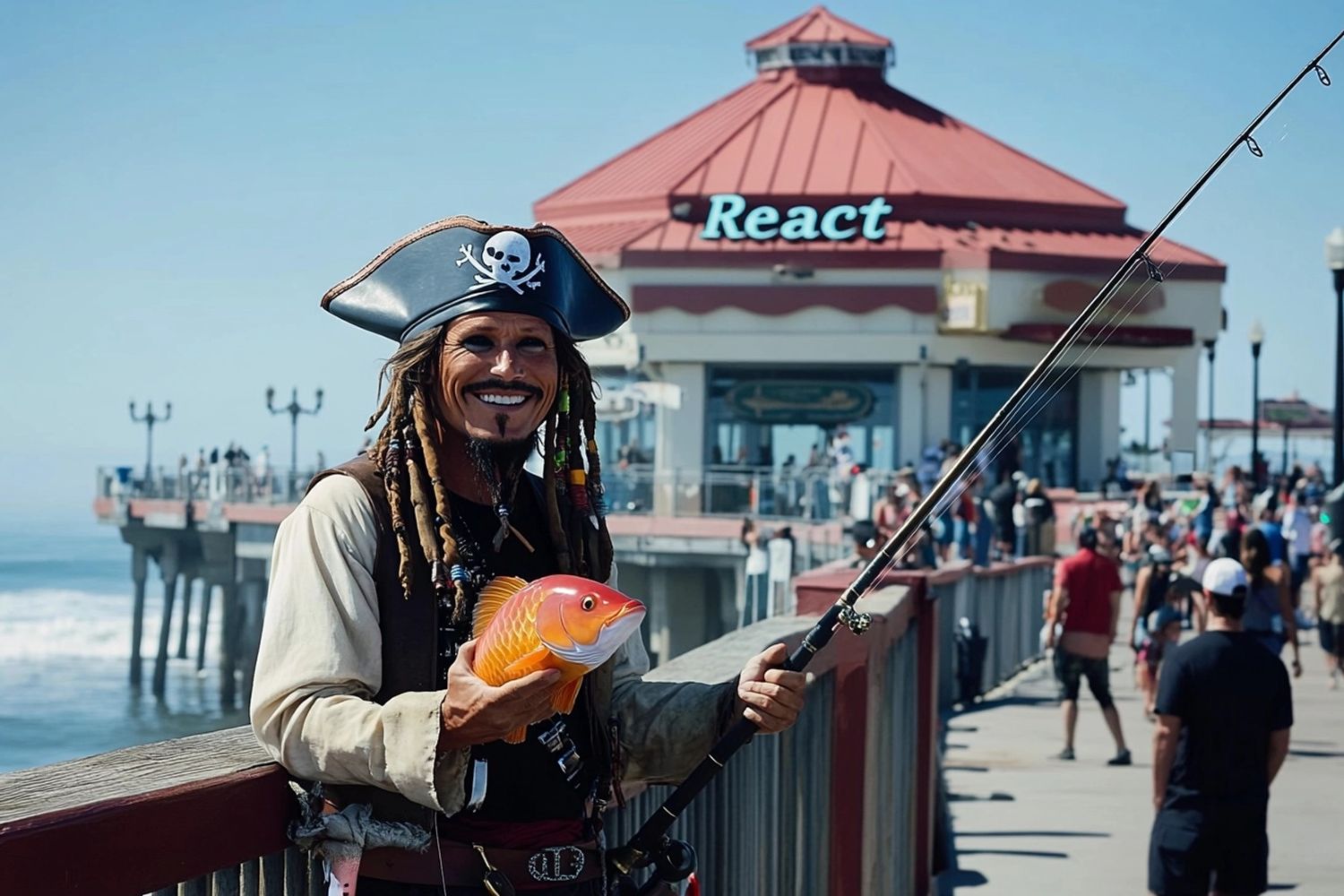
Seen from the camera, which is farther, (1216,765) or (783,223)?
(783,223)

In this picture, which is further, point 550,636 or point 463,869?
point 463,869

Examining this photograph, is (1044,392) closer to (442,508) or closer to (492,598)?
(442,508)

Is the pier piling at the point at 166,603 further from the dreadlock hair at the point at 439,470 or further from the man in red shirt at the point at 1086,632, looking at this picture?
the dreadlock hair at the point at 439,470

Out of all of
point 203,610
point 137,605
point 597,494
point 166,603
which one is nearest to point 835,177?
point 203,610

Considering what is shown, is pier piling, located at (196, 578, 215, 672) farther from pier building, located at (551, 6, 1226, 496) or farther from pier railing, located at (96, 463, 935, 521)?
pier building, located at (551, 6, 1226, 496)

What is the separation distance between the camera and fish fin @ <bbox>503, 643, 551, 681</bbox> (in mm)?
2764

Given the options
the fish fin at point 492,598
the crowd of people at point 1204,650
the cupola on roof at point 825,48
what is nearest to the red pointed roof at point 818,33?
the cupola on roof at point 825,48

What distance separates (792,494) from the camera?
1371 inches

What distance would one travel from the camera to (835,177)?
54.6 m

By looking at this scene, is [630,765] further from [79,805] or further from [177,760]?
[79,805]

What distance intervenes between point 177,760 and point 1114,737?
1168cm

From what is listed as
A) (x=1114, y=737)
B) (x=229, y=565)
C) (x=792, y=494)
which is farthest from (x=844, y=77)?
(x=1114, y=737)

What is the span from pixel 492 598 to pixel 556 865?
20.8 inches

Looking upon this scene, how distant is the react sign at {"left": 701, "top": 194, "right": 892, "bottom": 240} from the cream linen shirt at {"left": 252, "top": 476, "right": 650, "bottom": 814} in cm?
4981
